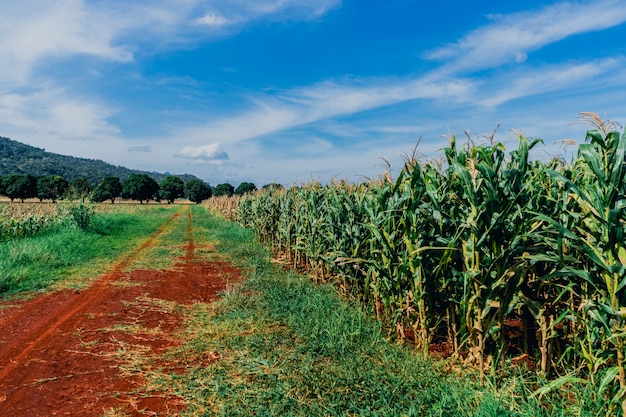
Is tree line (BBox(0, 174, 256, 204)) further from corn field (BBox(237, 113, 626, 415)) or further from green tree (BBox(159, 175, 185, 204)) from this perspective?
corn field (BBox(237, 113, 626, 415))

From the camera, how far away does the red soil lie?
4285mm

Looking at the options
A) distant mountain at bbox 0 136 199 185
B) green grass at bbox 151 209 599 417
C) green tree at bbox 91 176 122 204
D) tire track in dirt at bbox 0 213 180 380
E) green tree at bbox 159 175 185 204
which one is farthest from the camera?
green tree at bbox 159 175 185 204

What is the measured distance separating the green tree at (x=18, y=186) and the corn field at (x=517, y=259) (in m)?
97.6

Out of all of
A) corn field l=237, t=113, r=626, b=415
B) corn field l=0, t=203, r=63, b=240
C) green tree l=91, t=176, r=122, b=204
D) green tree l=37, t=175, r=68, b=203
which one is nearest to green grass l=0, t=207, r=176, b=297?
→ corn field l=0, t=203, r=63, b=240

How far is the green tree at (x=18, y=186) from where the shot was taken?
80706 mm

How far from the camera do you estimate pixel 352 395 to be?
14.0 ft

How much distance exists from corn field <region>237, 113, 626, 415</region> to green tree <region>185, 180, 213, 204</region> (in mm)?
121445

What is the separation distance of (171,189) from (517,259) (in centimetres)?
12310

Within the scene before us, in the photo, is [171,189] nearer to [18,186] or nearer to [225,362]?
[18,186]

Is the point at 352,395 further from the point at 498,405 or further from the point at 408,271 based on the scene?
the point at 408,271

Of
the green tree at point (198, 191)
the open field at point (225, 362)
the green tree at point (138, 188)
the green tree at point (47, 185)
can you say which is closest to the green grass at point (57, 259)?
the open field at point (225, 362)

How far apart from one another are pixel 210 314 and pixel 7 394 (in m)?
3.44

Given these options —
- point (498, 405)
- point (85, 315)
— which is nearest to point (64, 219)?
point (85, 315)

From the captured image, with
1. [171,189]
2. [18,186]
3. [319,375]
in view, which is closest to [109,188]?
[18,186]
